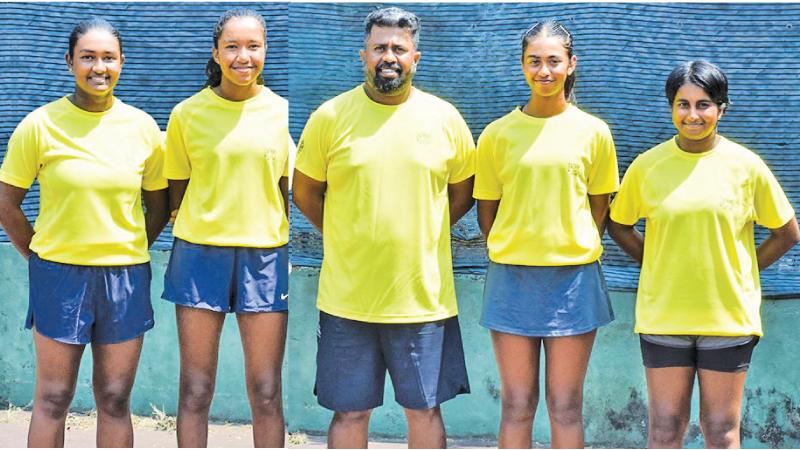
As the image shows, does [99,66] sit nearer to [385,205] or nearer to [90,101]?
[90,101]

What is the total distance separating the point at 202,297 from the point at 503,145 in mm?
1326

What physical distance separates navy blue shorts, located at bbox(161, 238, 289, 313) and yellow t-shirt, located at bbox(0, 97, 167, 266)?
0.62 ft

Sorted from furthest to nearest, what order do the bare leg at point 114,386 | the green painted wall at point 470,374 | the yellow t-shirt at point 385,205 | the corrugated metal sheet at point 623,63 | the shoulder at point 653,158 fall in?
the green painted wall at point 470,374 → the corrugated metal sheet at point 623,63 → the bare leg at point 114,386 → the shoulder at point 653,158 → the yellow t-shirt at point 385,205

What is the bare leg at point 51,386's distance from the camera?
17.3 ft

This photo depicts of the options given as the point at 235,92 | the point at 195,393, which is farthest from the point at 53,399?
the point at 235,92

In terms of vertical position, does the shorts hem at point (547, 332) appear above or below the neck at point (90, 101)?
below

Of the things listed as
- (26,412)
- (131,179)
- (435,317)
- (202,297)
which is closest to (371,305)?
(435,317)

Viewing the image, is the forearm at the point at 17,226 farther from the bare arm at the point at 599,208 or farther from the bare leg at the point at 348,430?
the bare arm at the point at 599,208

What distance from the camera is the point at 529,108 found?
5191mm

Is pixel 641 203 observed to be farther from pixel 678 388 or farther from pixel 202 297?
pixel 202 297

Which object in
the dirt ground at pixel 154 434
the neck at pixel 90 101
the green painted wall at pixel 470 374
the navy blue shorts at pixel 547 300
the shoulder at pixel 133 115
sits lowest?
the dirt ground at pixel 154 434

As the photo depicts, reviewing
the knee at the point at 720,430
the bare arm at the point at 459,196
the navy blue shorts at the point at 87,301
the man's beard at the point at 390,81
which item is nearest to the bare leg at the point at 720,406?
the knee at the point at 720,430

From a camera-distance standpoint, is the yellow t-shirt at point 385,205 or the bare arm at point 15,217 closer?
the yellow t-shirt at point 385,205

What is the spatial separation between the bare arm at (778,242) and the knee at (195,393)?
2.26 m
